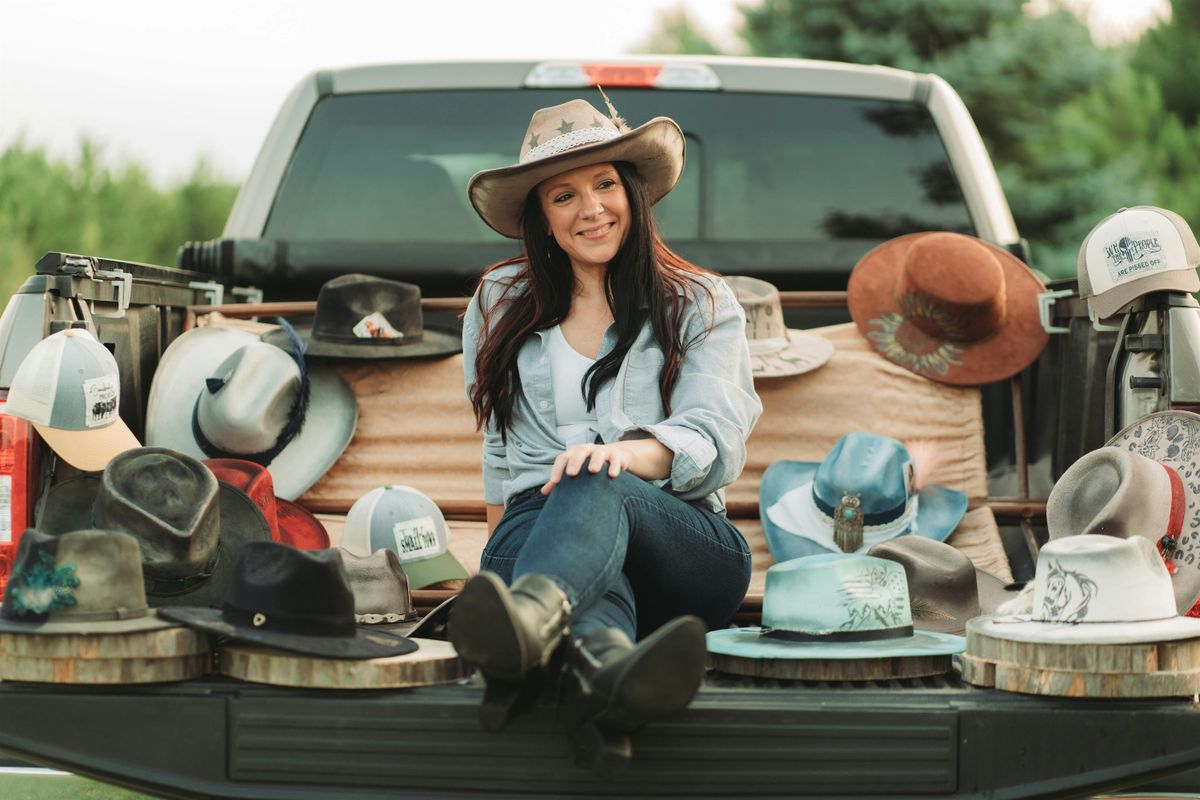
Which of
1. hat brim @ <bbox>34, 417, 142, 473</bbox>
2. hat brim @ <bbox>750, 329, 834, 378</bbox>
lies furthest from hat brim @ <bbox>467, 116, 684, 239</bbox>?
hat brim @ <bbox>34, 417, 142, 473</bbox>

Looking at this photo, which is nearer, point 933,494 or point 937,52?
point 933,494

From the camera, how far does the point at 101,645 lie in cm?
239

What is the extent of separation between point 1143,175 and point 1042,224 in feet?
17.3

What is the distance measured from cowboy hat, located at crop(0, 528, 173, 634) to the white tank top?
1.00m

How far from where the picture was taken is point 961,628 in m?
3.04

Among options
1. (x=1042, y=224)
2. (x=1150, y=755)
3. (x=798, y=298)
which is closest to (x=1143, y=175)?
(x=1042, y=224)

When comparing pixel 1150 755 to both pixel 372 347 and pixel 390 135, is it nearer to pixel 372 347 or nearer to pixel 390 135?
pixel 372 347

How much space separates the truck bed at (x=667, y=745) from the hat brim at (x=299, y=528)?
1.14 meters

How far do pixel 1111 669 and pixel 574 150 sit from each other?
147 cm

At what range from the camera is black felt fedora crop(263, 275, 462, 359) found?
3887mm

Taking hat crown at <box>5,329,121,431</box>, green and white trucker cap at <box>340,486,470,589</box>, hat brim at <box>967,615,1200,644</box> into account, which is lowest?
hat brim at <box>967,615,1200,644</box>

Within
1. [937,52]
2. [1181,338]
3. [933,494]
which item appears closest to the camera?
[1181,338]

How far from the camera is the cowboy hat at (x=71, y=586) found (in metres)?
2.39

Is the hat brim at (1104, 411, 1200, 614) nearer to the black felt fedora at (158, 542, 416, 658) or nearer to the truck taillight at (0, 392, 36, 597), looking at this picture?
the black felt fedora at (158, 542, 416, 658)
